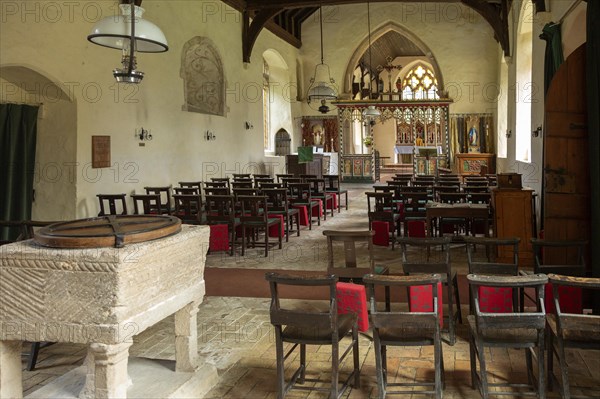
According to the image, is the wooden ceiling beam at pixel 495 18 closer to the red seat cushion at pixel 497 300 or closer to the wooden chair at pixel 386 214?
the wooden chair at pixel 386 214

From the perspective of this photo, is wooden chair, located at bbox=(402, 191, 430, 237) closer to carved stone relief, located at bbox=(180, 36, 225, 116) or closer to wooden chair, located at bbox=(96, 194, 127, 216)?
wooden chair, located at bbox=(96, 194, 127, 216)

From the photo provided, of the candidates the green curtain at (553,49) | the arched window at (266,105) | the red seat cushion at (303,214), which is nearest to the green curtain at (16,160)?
the red seat cushion at (303,214)

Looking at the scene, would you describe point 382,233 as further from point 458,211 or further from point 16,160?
point 16,160

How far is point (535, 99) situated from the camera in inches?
376

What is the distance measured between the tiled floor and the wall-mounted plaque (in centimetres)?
433

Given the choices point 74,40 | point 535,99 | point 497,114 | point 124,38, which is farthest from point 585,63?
point 497,114

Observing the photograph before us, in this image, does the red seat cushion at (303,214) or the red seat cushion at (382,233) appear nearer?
the red seat cushion at (382,233)

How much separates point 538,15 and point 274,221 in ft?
17.3

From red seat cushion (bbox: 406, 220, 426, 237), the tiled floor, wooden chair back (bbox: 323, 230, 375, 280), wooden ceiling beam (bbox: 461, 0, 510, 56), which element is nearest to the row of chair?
the tiled floor

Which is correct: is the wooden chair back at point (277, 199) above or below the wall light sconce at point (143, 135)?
below

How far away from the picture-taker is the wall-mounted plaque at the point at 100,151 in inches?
332

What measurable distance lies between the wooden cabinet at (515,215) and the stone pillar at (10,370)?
5174 mm

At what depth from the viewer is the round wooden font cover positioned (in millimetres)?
2629

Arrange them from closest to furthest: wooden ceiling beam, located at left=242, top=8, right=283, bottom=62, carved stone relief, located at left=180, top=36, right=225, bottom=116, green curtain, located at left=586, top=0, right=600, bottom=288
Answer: green curtain, located at left=586, top=0, right=600, bottom=288, carved stone relief, located at left=180, top=36, right=225, bottom=116, wooden ceiling beam, located at left=242, top=8, right=283, bottom=62
